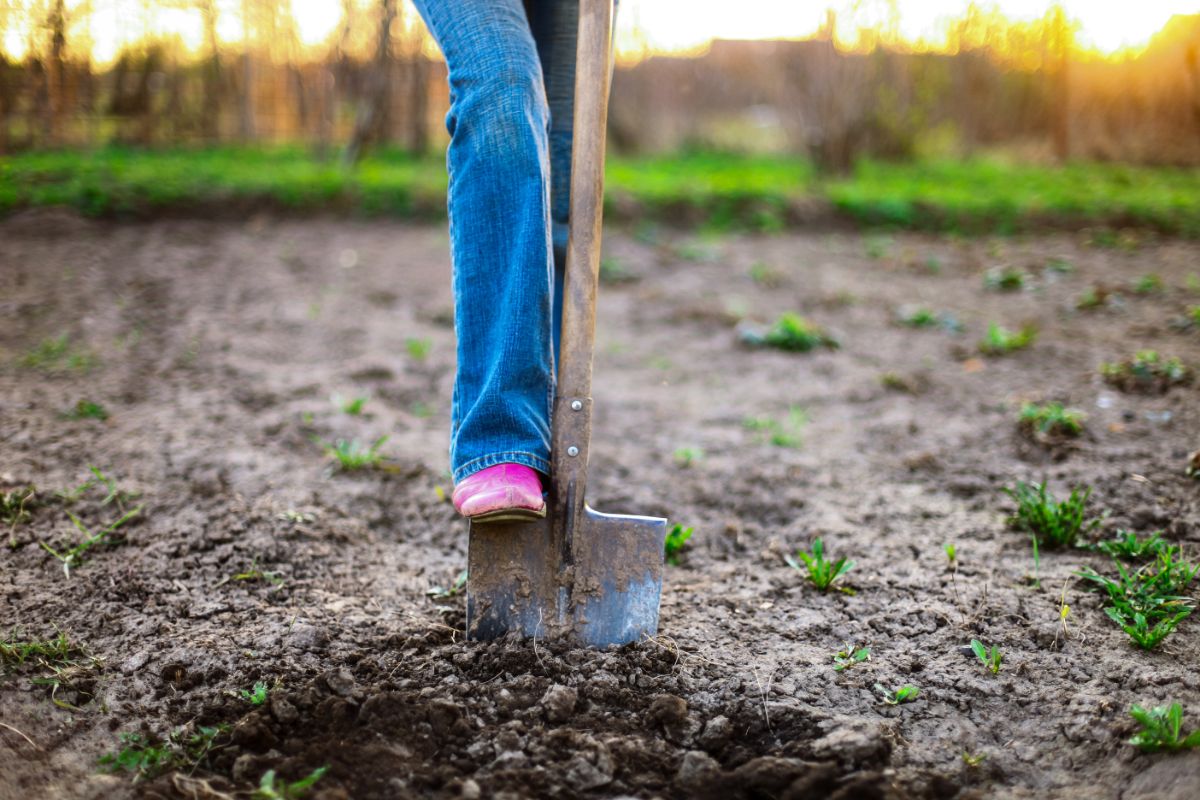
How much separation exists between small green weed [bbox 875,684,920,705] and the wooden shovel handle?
2.20ft

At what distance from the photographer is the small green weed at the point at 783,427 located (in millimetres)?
3109

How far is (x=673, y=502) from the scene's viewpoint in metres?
2.64

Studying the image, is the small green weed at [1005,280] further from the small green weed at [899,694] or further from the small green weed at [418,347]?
the small green weed at [899,694]

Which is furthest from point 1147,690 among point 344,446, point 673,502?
point 344,446

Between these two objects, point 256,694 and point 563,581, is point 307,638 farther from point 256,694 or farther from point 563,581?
point 563,581

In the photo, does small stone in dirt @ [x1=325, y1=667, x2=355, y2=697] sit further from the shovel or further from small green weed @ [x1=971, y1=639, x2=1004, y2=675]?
small green weed @ [x1=971, y1=639, x2=1004, y2=675]

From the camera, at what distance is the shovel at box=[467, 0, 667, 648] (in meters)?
1.77

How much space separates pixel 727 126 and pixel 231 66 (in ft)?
22.3

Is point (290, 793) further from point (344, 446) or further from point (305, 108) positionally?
point (305, 108)

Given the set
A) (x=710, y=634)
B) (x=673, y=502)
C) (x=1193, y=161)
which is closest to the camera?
(x=710, y=634)

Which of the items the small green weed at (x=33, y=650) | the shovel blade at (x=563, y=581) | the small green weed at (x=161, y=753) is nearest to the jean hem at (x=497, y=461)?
the shovel blade at (x=563, y=581)

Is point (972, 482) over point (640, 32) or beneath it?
beneath

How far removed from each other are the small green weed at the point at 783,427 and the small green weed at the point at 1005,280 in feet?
7.77

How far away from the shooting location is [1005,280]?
5.16 meters
